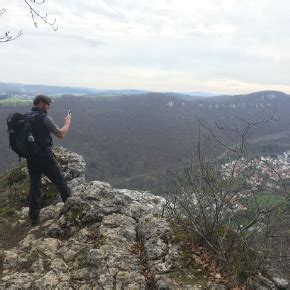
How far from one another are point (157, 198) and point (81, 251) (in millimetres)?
3279

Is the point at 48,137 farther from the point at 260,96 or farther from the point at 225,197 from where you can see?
the point at 260,96

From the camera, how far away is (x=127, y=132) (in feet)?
387

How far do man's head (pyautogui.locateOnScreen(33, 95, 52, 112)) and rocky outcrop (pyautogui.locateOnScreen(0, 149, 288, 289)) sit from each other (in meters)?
1.67

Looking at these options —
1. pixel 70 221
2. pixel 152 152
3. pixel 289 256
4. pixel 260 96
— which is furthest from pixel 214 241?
pixel 260 96

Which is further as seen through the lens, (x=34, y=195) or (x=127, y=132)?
(x=127, y=132)

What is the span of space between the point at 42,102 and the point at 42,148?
794 mm

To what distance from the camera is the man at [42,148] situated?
6630mm

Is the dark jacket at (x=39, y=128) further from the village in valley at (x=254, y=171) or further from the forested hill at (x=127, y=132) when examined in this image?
the forested hill at (x=127, y=132)

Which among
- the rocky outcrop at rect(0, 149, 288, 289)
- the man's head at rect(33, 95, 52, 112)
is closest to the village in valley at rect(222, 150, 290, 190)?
the rocky outcrop at rect(0, 149, 288, 289)

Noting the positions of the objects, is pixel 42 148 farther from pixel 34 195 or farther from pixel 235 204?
pixel 235 204

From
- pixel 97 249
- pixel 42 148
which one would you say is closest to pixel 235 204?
pixel 97 249

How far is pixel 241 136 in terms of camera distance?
5.69 metres

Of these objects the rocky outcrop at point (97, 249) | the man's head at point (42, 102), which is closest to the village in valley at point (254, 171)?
the rocky outcrop at point (97, 249)

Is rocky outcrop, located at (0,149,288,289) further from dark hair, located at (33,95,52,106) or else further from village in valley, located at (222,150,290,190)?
dark hair, located at (33,95,52,106)
